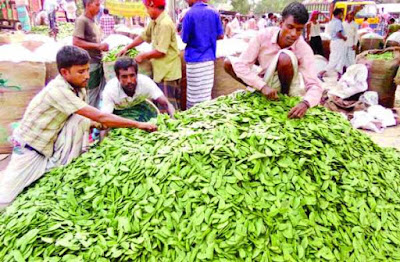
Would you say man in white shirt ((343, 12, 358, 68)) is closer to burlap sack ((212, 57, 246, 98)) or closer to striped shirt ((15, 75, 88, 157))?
burlap sack ((212, 57, 246, 98))

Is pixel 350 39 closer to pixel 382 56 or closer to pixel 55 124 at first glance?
pixel 382 56

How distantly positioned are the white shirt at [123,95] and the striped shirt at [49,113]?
44 centimetres

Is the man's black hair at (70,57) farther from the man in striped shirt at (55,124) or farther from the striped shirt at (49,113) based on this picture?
the striped shirt at (49,113)

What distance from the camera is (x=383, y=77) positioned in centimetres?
515

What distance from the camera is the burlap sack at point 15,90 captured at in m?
3.33

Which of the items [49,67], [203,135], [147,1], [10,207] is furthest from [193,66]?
[10,207]

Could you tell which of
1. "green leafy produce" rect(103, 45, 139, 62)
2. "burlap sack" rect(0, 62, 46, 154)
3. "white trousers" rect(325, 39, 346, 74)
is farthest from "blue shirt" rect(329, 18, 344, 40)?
"burlap sack" rect(0, 62, 46, 154)

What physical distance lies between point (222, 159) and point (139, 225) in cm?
54

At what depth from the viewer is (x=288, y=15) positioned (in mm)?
2355

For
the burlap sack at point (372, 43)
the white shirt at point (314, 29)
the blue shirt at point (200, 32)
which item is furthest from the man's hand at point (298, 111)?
the burlap sack at point (372, 43)

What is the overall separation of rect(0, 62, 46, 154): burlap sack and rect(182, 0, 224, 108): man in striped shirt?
141 centimetres

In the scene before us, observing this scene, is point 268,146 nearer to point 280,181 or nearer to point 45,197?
point 280,181

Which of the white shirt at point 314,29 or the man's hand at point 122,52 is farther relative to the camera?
the white shirt at point 314,29

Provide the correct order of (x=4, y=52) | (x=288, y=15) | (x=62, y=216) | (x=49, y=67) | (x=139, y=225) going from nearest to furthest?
(x=139, y=225) < (x=62, y=216) < (x=288, y=15) < (x=4, y=52) < (x=49, y=67)
